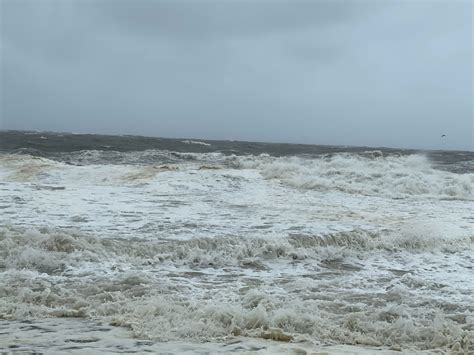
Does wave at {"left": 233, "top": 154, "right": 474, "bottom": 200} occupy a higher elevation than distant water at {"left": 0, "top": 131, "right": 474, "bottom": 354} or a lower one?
higher

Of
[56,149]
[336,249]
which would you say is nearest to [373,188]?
[336,249]

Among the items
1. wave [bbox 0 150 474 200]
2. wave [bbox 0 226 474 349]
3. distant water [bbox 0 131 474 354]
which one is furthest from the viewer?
wave [bbox 0 150 474 200]

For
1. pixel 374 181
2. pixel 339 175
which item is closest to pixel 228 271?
pixel 374 181

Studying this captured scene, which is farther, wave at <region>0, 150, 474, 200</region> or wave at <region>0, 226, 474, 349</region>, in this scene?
wave at <region>0, 150, 474, 200</region>

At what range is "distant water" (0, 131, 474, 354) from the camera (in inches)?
169

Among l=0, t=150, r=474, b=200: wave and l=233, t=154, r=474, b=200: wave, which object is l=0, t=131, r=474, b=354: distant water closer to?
l=233, t=154, r=474, b=200: wave

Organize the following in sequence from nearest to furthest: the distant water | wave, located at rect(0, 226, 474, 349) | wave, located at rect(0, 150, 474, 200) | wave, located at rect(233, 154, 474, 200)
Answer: the distant water → wave, located at rect(0, 226, 474, 349) → wave, located at rect(233, 154, 474, 200) → wave, located at rect(0, 150, 474, 200)

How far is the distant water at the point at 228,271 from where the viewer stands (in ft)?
14.1

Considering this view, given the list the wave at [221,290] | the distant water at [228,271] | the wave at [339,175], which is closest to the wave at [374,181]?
the wave at [339,175]

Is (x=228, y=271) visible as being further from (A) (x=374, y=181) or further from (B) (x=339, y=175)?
(B) (x=339, y=175)

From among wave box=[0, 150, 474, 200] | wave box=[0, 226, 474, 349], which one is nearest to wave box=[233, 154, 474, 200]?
wave box=[0, 150, 474, 200]

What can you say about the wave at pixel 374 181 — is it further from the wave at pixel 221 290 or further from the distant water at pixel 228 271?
the wave at pixel 221 290

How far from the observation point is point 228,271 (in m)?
Answer: 6.60

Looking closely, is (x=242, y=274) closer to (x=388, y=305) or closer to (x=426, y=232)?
(x=388, y=305)
